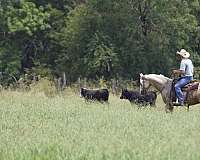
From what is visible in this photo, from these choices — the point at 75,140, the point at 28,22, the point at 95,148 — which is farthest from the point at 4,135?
the point at 28,22

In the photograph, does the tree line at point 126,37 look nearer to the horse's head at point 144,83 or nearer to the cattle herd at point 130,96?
the cattle herd at point 130,96

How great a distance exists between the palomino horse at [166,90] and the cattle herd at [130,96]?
1117 mm

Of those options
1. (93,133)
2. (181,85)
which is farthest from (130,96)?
(93,133)

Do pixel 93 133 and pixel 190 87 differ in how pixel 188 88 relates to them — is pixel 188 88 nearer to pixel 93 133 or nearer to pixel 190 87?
pixel 190 87

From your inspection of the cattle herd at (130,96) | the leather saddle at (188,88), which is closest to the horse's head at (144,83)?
the cattle herd at (130,96)

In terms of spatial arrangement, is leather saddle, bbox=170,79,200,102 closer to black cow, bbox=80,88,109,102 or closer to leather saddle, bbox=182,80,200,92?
leather saddle, bbox=182,80,200,92

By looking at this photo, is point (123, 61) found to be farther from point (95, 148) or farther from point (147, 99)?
point (95, 148)

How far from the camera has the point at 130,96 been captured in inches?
836

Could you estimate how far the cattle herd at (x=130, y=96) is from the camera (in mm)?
20266

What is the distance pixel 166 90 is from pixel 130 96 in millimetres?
3379

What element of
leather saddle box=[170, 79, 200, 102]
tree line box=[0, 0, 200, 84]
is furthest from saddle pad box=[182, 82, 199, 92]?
tree line box=[0, 0, 200, 84]

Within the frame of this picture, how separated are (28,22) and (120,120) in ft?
91.9

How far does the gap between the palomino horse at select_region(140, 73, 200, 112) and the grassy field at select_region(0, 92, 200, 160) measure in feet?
2.93

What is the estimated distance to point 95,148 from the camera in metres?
9.37
